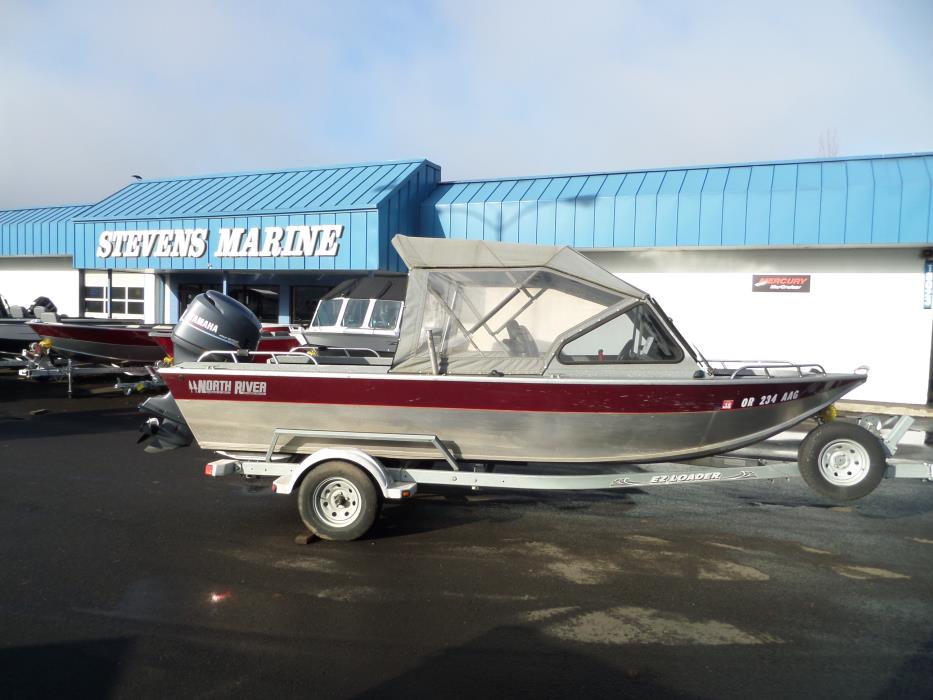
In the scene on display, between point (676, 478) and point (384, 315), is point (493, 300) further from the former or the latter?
point (384, 315)

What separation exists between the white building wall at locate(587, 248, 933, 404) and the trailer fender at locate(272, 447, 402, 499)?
37.1ft

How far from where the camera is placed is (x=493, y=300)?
573 cm

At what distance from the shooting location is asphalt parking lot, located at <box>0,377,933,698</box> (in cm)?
361

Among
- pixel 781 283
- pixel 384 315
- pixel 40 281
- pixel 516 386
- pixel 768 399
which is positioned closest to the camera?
pixel 516 386

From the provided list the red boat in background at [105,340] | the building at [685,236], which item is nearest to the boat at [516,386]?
the red boat in background at [105,340]

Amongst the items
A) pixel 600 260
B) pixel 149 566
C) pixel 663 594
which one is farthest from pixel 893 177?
pixel 149 566

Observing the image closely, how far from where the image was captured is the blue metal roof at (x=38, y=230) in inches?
834

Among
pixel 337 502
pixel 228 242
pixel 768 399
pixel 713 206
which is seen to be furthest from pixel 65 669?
pixel 228 242

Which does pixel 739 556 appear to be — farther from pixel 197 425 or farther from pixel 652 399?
pixel 197 425

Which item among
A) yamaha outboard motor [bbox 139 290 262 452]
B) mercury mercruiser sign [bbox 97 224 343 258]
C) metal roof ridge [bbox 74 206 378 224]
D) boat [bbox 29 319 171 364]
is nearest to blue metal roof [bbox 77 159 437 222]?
metal roof ridge [bbox 74 206 378 224]

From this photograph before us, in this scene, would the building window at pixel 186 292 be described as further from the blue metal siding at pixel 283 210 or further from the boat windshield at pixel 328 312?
the boat windshield at pixel 328 312

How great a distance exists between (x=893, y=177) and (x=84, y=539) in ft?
45.4

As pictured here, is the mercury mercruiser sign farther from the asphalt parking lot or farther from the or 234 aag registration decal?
the or 234 aag registration decal

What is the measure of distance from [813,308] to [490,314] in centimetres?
1116
